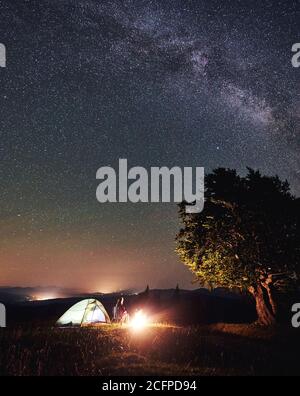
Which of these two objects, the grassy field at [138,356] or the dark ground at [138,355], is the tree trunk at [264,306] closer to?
the dark ground at [138,355]

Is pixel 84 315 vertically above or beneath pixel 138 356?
above

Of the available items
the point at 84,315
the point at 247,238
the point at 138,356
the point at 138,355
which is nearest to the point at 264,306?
the point at 247,238

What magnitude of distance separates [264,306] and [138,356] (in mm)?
19247

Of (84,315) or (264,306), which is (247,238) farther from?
(84,315)

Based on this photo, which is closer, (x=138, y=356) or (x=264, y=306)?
(x=138, y=356)

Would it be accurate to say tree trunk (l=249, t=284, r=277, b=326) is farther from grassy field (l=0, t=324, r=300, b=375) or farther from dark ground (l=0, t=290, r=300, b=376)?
grassy field (l=0, t=324, r=300, b=375)

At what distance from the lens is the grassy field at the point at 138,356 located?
10.3 m

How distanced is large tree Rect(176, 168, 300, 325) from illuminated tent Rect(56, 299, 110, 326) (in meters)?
8.43

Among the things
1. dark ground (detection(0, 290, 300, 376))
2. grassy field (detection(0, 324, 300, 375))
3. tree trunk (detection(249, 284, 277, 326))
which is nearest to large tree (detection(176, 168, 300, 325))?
tree trunk (detection(249, 284, 277, 326))

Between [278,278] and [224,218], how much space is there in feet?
21.3

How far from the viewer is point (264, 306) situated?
28391mm

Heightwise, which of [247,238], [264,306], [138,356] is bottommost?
[138,356]

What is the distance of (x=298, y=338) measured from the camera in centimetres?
2330
